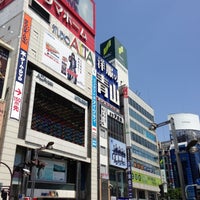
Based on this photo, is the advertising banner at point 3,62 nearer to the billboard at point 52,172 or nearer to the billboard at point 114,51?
the billboard at point 52,172

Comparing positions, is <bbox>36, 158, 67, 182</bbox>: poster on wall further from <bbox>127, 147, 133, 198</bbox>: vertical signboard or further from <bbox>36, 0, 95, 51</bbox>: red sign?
<bbox>36, 0, 95, 51</bbox>: red sign

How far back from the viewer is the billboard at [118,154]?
51.4 metres

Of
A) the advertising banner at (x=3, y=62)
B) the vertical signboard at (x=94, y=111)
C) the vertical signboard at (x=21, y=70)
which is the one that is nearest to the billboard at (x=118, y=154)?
the vertical signboard at (x=94, y=111)

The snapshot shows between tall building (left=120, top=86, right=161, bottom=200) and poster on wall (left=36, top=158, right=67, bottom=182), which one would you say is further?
tall building (left=120, top=86, right=161, bottom=200)

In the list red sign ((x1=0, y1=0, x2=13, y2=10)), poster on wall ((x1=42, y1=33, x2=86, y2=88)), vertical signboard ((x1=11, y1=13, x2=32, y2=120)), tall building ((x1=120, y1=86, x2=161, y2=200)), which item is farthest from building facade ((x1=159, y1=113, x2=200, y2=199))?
red sign ((x1=0, y1=0, x2=13, y2=10))

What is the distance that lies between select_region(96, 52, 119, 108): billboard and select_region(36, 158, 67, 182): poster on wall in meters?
19.6

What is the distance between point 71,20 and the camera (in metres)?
50.3

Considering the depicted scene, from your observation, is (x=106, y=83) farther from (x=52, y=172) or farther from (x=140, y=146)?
(x=52, y=172)

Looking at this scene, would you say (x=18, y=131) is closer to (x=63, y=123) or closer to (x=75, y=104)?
(x=63, y=123)

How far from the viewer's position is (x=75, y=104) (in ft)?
144

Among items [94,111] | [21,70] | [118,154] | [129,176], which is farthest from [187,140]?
[21,70]

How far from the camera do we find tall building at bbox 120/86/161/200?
2354 inches

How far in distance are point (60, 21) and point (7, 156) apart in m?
28.3

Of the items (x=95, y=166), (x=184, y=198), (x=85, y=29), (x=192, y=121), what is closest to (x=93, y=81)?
(x=85, y=29)
